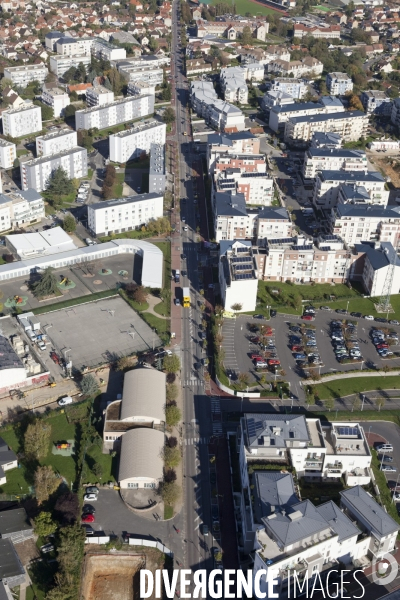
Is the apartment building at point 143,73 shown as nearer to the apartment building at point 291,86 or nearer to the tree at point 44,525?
the apartment building at point 291,86

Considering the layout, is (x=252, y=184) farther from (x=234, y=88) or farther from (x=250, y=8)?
(x=250, y=8)

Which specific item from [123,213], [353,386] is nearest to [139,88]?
[123,213]

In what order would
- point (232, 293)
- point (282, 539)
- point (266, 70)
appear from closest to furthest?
1. point (282, 539)
2. point (232, 293)
3. point (266, 70)

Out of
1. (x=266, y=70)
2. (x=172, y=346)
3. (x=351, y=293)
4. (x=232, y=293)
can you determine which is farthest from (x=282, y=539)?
(x=266, y=70)

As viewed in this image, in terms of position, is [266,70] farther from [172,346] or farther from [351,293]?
[172,346]

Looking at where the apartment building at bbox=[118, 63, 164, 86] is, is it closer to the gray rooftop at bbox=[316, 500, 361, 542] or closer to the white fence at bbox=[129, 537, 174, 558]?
the white fence at bbox=[129, 537, 174, 558]

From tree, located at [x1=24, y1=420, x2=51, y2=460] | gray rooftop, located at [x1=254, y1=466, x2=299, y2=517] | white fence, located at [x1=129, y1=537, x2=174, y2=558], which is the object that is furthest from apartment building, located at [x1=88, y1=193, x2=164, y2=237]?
white fence, located at [x1=129, y1=537, x2=174, y2=558]
